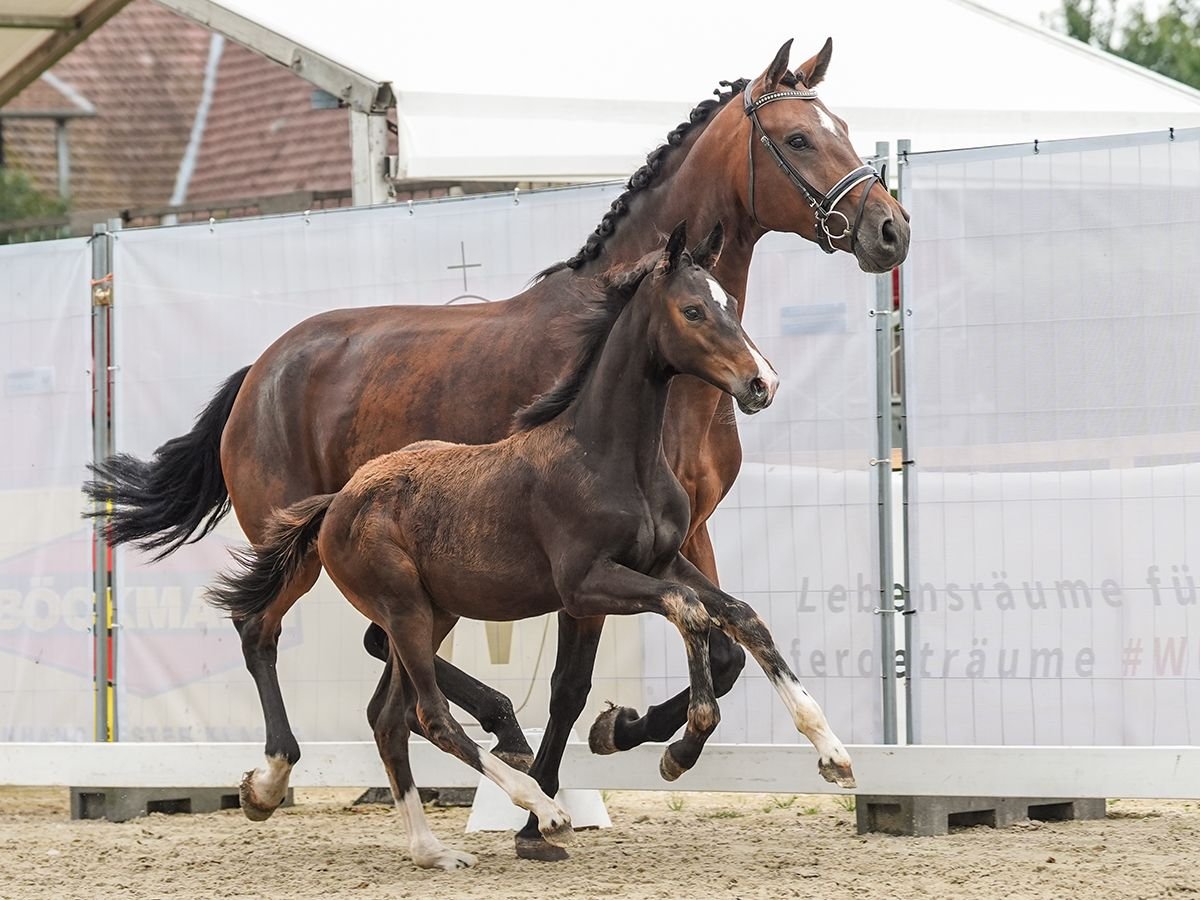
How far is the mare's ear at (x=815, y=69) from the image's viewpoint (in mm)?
5777

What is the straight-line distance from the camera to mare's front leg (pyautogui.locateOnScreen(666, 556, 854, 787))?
4859mm

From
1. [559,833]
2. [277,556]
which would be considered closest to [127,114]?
[277,556]

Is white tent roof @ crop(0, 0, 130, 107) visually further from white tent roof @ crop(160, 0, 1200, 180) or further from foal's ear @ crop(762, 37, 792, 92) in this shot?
foal's ear @ crop(762, 37, 792, 92)

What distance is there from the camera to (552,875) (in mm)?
5574

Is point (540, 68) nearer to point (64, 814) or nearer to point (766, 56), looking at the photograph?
point (766, 56)

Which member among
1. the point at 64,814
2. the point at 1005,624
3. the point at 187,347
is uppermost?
the point at 187,347

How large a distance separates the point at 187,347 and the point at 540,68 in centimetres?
331

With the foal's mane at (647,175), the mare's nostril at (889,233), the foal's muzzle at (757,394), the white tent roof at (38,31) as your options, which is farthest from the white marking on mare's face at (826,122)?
the white tent roof at (38,31)

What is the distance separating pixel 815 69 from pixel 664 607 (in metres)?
1.97

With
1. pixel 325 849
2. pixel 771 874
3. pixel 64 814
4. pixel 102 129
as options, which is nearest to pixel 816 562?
pixel 771 874

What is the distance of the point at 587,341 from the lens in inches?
217

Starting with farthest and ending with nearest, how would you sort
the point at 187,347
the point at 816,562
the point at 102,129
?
the point at 102,129, the point at 187,347, the point at 816,562

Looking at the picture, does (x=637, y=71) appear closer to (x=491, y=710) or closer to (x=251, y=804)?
(x=491, y=710)

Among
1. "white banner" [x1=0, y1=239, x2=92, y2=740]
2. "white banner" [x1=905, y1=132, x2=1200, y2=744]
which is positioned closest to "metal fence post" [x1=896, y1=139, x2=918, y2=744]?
"white banner" [x1=905, y1=132, x2=1200, y2=744]
